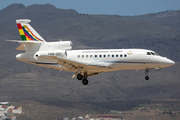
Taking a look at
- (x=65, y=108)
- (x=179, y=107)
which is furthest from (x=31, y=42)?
(x=179, y=107)

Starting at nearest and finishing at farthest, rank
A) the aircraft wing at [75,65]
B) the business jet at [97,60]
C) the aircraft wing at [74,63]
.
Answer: the aircraft wing at [74,63], the aircraft wing at [75,65], the business jet at [97,60]

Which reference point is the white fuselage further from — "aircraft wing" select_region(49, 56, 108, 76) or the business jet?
"aircraft wing" select_region(49, 56, 108, 76)

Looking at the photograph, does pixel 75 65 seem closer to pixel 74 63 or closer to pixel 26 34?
pixel 74 63

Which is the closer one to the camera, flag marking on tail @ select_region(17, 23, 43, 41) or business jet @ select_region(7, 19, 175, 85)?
business jet @ select_region(7, 19, 175, 85)

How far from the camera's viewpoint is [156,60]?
45.3 m

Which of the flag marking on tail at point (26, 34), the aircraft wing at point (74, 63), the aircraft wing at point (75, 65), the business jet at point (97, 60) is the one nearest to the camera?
the aircraft wing at point (74, 63)

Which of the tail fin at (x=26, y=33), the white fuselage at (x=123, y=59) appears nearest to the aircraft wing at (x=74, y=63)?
the white fuselage at (x=123, y=59)

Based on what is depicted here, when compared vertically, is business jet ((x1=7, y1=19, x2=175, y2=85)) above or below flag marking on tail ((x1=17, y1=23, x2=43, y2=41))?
below

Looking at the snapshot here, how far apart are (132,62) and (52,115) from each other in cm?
12750

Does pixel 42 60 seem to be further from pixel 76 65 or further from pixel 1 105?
pixel 1 105

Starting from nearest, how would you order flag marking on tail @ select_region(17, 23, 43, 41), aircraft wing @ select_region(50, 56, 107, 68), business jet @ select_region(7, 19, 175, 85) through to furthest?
aircraft wing @ select_region(50, 56, 107, 68), business jet @ select_region(7, 19, 175, 85), flag marking on tail @ select_region(17, 23, 43, 41)

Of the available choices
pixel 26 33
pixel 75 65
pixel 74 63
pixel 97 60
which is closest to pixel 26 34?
pixel 26 33

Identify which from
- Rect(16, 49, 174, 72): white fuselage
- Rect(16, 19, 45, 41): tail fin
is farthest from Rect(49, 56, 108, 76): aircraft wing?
Rect(16, 19, 45, 41): tail fin

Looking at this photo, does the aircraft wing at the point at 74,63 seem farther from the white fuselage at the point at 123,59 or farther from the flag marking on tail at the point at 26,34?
the flag marking on tail at the point at 26,34
